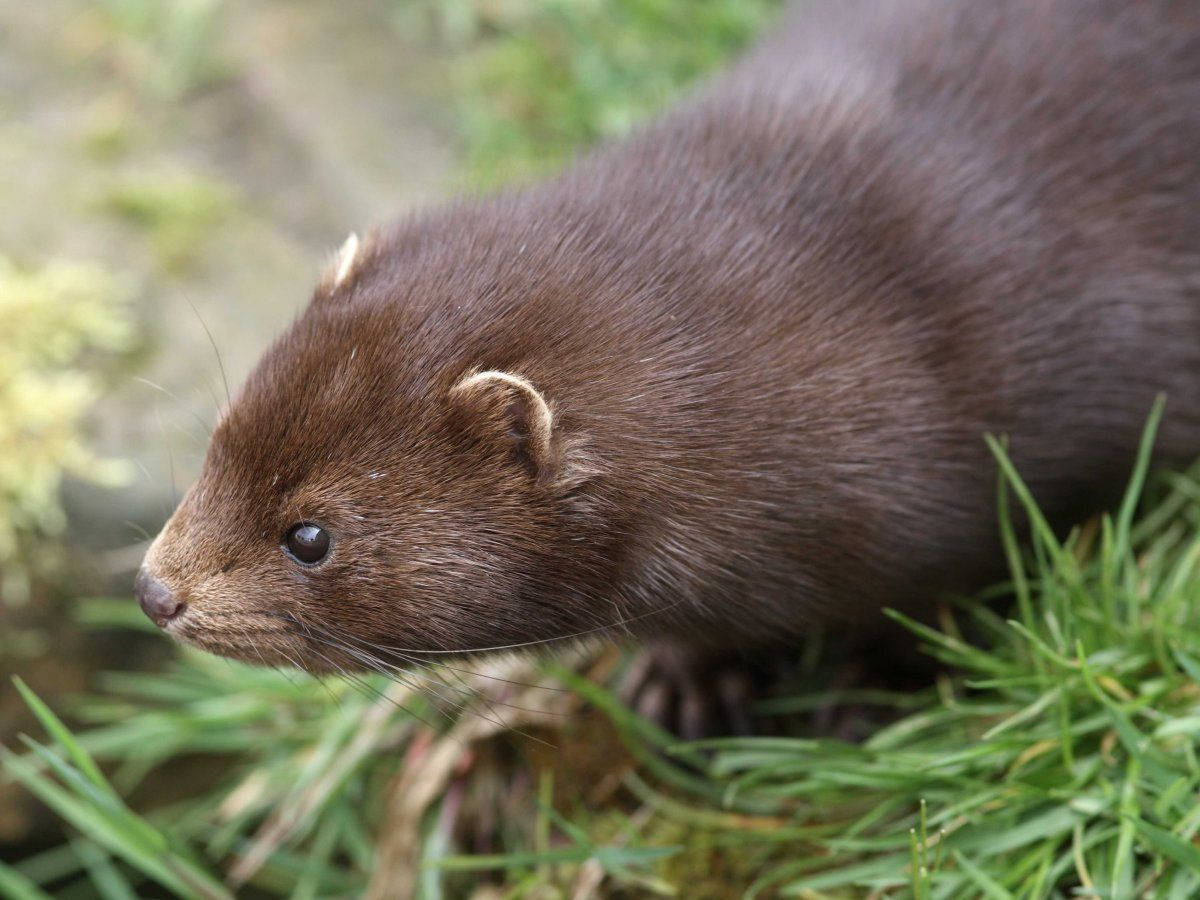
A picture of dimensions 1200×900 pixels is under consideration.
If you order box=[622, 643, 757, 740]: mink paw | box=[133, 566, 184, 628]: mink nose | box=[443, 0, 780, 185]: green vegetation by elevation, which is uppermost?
box=[443, 0, 780, 185]: green vegetation

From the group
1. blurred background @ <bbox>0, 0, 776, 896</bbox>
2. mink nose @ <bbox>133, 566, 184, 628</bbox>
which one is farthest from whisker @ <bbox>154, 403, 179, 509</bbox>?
mink nose @ <bbox>133, 566, 184, 628</bbox>

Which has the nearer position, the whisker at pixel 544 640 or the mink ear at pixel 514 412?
the mink ear at pixel 514 412

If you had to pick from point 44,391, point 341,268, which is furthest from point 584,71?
point 341,268

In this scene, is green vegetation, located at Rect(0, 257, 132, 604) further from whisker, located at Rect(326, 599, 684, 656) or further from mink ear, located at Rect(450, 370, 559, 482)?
mink ear, located at Rect(450, 370, 559, 482)

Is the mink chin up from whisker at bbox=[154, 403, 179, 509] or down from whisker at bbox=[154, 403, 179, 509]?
up

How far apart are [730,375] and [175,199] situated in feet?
11.0

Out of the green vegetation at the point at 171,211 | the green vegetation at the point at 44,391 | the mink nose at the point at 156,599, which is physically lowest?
the green vegetation at the point at 44,391

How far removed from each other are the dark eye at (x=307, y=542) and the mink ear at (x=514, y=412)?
0.43 metres

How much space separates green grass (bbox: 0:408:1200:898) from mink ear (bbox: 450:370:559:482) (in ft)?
2.22

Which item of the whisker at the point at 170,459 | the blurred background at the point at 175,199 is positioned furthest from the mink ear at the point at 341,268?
the whisker at the point at 170,459

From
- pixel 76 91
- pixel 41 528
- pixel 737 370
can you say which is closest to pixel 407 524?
pixel 737 370

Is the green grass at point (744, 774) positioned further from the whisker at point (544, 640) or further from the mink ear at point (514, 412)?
the mink ear at point (514, 412)

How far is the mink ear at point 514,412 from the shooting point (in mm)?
2705

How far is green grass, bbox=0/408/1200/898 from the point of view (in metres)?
2.91
